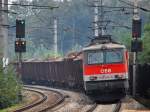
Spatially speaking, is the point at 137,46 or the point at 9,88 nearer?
the point at 9,88

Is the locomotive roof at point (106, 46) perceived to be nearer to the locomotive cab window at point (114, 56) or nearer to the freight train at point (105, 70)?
the freight train at point (105, 70)

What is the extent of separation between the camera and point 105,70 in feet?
90.0

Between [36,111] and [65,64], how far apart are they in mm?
17450

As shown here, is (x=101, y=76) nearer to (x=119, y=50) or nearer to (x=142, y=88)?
(x=119, y=50)

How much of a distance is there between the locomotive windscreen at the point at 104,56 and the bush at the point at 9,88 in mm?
5178

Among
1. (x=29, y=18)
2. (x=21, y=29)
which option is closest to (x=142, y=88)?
(x=21, y=29)

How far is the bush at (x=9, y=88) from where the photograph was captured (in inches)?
1172

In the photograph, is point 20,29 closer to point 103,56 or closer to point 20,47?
point 20,47

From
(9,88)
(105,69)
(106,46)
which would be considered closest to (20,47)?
(9,88)

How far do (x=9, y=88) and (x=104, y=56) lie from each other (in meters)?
6.09

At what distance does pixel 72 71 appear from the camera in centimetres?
3884

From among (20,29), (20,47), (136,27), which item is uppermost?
(136,27)

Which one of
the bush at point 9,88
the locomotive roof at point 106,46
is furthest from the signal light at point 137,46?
the bush at point 9,88

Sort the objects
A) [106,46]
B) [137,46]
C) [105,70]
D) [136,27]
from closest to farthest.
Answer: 1. [105,70]
2. [106,46]
3. [137,46]
4. [136,27]
